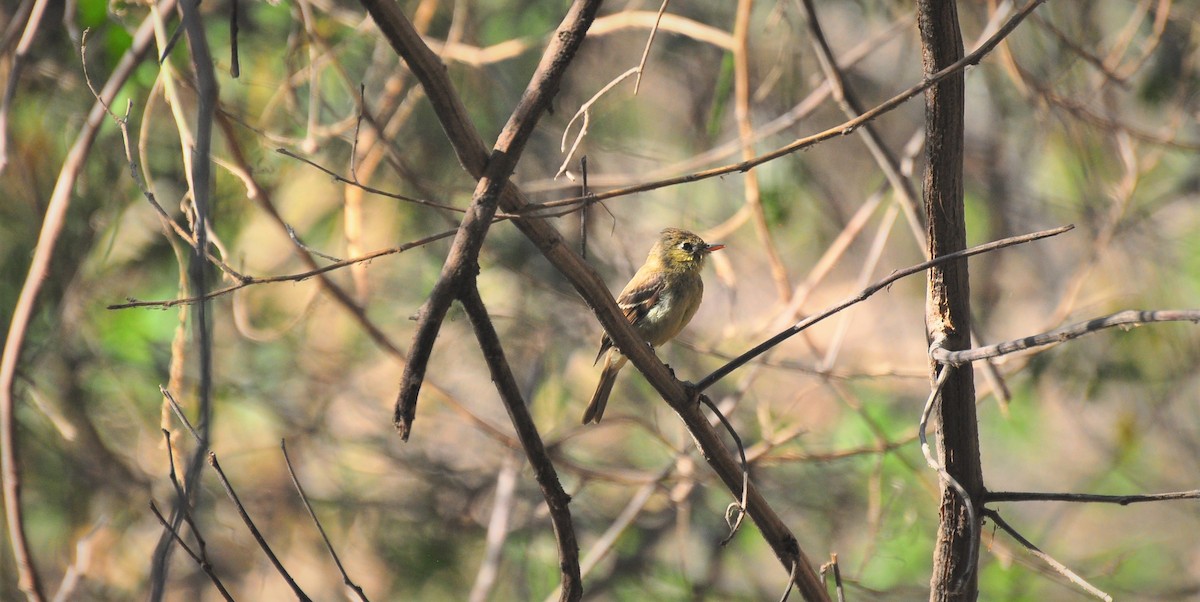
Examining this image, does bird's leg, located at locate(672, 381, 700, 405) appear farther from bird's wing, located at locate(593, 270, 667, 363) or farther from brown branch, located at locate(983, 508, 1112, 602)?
bird's wing, located at locate(593, 270, 667, 363)

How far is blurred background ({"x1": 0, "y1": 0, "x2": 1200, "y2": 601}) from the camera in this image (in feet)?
14.9

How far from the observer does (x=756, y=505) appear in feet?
6.30

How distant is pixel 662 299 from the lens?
408 cm

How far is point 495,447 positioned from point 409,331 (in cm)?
84

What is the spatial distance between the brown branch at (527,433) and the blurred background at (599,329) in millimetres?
2532

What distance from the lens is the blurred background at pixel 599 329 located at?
4547 millimetres

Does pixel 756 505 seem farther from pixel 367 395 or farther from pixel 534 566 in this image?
pixel 367 395

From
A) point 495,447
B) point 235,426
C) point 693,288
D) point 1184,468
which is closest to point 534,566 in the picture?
point 495,447

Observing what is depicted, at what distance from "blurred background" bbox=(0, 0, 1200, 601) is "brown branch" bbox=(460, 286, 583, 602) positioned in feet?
8.31

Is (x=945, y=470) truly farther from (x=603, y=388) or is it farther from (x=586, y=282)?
(x=603, y=388)

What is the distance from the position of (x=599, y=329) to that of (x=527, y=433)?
12.8ft

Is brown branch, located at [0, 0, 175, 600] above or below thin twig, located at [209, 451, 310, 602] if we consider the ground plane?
above

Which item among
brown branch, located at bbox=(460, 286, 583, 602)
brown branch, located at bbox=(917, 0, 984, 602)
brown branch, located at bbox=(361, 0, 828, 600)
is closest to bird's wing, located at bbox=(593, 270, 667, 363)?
brown branch, located at bbox=(361, 0, 828, 600)

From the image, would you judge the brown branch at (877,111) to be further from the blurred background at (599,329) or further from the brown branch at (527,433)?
the blurred background at (599,329)
